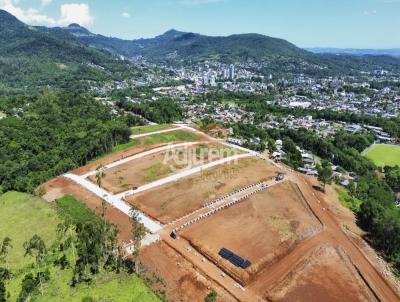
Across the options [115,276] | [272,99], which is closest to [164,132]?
[115,276]

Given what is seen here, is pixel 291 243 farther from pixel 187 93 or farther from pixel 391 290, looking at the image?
pixel 187 93

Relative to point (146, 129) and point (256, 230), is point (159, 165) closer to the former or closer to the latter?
point (146, 129)

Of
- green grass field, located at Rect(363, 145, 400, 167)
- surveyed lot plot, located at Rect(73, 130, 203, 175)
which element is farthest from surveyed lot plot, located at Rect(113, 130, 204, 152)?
green grass field, located at Rect(363, 145, 400, 167)

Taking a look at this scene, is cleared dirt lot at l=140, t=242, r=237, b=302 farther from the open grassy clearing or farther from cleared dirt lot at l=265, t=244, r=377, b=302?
the open grassy clearing

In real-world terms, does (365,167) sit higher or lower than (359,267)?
lower

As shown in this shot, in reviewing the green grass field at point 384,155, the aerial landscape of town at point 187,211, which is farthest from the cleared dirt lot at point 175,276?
the green grass field at point 384,155

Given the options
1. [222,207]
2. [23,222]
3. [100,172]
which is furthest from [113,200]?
[222,207]
